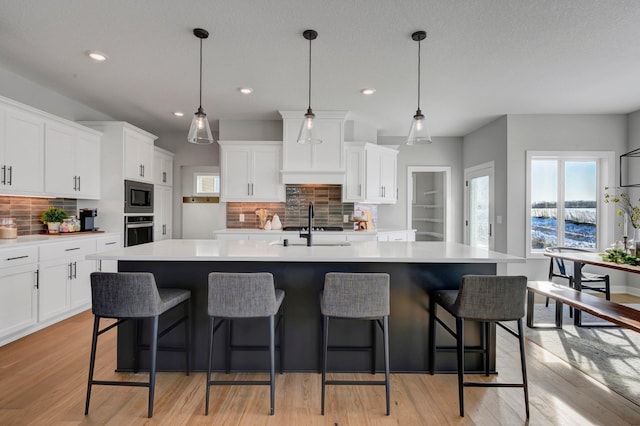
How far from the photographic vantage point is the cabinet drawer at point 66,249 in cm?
311

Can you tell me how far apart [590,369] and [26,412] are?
12.6ft

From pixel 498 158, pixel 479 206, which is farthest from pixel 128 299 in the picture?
pixel 479 206

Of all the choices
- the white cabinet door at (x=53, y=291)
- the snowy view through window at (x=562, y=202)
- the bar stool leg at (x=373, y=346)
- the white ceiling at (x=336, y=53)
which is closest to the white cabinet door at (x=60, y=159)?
the white ceiling at (x=336, y=53)

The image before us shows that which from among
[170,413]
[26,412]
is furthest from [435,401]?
[26,412]

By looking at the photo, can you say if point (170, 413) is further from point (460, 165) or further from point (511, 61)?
point (460, 165)

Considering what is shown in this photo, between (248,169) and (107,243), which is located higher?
(248,169)

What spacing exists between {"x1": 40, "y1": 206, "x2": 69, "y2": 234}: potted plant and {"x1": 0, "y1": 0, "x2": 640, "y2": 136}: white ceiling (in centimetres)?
145

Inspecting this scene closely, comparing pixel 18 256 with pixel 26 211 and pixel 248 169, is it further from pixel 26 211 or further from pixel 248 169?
pixel 248 169

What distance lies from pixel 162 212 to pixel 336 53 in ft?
13.3

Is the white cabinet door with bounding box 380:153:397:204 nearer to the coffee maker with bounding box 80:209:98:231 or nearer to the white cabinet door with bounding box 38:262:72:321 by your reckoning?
the coffee maker with bounding box 80:209:98:231

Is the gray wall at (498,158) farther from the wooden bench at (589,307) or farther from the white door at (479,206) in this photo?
the wooden bench at (589,307)

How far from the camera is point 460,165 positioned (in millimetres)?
6199

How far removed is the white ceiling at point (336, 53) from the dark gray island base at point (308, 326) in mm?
1821

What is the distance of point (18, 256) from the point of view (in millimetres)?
2838
